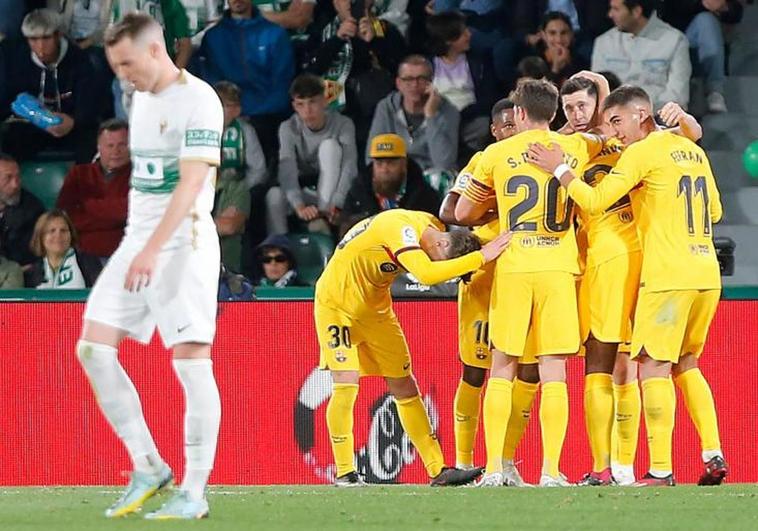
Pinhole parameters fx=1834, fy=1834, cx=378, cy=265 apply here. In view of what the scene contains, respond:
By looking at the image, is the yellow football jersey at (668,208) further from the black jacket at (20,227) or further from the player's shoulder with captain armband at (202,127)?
the black jacket at (20,227)

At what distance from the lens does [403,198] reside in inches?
551

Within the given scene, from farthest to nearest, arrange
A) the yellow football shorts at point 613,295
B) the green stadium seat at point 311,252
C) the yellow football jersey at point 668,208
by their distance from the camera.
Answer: the green stadium seat at point 311,252
the yellow football shorts at point 613,295
the yellow football jersey at point 668,208

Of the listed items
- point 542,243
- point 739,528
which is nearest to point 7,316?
point 542,243

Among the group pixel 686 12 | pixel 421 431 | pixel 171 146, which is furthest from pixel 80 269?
pixel 171 146

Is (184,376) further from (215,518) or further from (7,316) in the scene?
(7,316)

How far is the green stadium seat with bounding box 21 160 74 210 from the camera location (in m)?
14.7

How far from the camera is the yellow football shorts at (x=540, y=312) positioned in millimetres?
9758

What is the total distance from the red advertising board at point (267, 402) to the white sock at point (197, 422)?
4.50m

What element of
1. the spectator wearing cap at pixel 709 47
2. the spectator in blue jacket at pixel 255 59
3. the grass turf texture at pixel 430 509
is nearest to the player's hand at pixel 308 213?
the spectator in blue jacket at pixel 255 59

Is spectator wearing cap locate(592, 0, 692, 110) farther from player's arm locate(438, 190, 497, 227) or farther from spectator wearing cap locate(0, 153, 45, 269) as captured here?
spectator wearing cap locate(0, 153, 45, 269)

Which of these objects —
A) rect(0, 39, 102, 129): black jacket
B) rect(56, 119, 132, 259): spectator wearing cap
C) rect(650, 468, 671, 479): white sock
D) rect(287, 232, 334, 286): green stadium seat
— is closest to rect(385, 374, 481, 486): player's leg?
rect(650, 468, 671, 479): white sock

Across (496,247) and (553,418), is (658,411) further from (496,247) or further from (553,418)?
(496,247)

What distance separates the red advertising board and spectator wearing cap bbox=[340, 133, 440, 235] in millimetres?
2161

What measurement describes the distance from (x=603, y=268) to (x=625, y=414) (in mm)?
872
